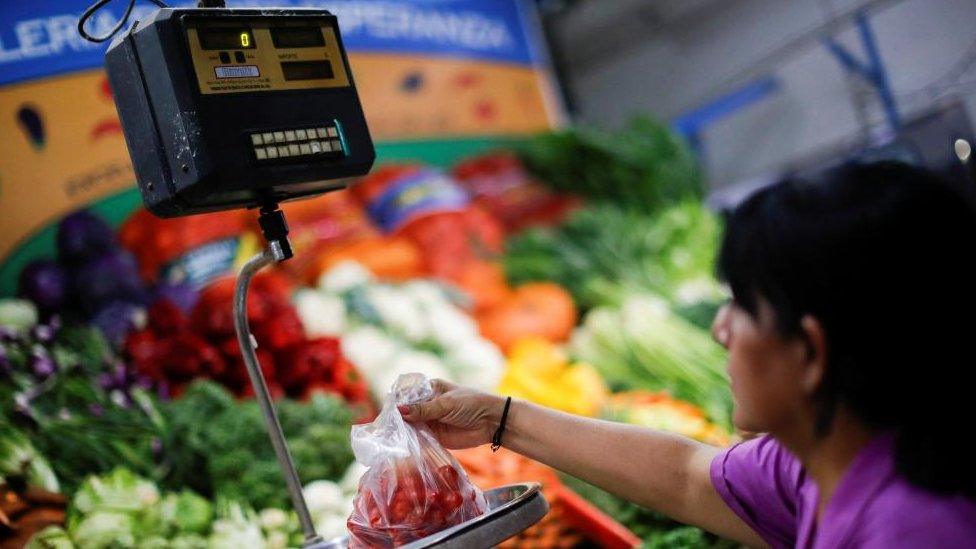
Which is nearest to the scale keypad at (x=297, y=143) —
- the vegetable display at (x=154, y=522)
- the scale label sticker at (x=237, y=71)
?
the scale label sticker at (x=237, y=71)

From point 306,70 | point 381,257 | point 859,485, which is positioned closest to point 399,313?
point 381,257

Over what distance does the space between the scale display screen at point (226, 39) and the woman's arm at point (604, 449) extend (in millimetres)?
716

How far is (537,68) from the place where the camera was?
5730 millimetres

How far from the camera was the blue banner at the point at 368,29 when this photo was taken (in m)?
3.35

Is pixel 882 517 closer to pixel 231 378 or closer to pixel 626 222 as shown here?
pixel 231 378

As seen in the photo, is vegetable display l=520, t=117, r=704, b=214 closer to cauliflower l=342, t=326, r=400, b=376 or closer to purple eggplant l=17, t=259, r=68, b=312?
cauliflower l=342, t=326, r=400, b=376

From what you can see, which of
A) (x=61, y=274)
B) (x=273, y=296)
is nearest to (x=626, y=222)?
(x=273, y=296)

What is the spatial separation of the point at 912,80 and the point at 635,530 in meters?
2.60

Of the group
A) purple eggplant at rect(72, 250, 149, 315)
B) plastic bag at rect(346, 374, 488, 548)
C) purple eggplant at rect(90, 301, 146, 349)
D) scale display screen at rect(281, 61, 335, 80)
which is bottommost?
plastic bag at rect(346, 374, 488, 548)

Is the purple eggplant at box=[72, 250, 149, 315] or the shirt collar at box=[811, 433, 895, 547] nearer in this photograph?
the shirt collar at box=[811, 433, 895, 547]

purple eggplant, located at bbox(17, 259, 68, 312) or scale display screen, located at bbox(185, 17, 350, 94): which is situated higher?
scale display screen, located at bbox(185, 17, 350, 94)

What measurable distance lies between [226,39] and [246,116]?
0.14 metres

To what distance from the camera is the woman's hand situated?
172 cm

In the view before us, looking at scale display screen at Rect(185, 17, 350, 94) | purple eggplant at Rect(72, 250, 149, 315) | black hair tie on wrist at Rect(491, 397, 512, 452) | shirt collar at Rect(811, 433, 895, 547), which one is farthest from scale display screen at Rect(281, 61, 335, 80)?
purple eggplant at Rect(72, 250, 149, 315)
